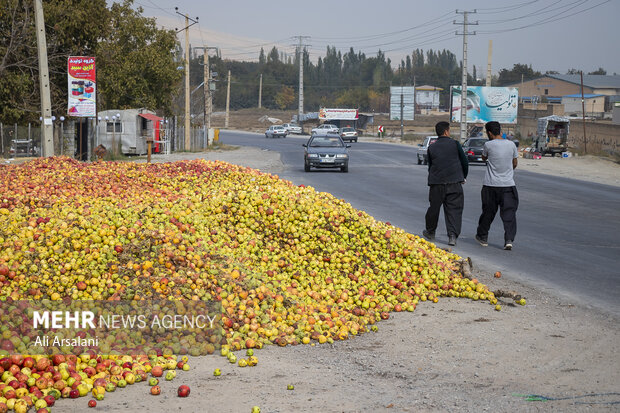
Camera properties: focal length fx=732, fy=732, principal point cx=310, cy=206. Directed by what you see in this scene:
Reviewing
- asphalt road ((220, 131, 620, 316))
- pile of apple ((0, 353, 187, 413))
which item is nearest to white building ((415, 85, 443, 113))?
asphalt road ((220, 131, 620, 316))

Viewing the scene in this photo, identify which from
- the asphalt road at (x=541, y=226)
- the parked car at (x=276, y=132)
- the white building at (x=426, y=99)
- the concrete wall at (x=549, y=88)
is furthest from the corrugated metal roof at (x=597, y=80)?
the asphalt road at (x=541, y=226)

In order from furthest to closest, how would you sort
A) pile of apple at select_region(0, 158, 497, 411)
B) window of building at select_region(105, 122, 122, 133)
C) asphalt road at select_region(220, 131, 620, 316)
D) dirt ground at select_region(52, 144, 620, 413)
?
window of building at select_region(105, 122, 122, 133) < asphalt road at select_region(220, 131, 620, 316) < pile of apple at select_region(0, 158, 497, 411) < dirt ground at select_region(52, 144, 620, 413)

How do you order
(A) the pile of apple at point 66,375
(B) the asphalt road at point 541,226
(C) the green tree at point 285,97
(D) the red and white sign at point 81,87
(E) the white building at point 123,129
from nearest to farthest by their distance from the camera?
(A) the pile of apple at point 66,375 < (B) the asphalt road at point 541,226 < (D) the red and white sign at point 81,87 < (E) the white building at point 123,129 < (C) the green tree at point 285,97

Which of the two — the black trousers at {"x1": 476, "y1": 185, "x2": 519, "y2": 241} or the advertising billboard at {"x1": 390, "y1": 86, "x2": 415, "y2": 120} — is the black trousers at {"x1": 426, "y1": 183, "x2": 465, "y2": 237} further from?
the advertising billboard at {"x1": 390, "y1": 86, "x2": 415, "y2": 120}

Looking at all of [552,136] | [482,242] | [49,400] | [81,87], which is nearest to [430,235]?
[482,242]

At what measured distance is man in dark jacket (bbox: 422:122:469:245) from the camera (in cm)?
1165

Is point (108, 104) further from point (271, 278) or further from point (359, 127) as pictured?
point (359, 127)

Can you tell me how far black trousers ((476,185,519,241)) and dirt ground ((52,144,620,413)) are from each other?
3.98m

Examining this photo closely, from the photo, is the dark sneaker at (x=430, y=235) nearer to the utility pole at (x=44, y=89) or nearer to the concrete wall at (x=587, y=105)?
the utility pole at (x=44, y=89)

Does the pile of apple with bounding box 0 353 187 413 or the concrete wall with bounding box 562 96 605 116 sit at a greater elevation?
the concrete wall with bounding box 562 96 605 116

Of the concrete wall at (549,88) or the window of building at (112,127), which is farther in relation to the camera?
the concrete wall at (549,88)

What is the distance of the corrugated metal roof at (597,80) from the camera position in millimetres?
112000

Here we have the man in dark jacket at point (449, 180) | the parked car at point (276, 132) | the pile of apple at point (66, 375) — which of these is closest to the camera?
the pile of apple at point (66, 375)

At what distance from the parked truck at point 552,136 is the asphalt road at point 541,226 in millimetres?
24812
